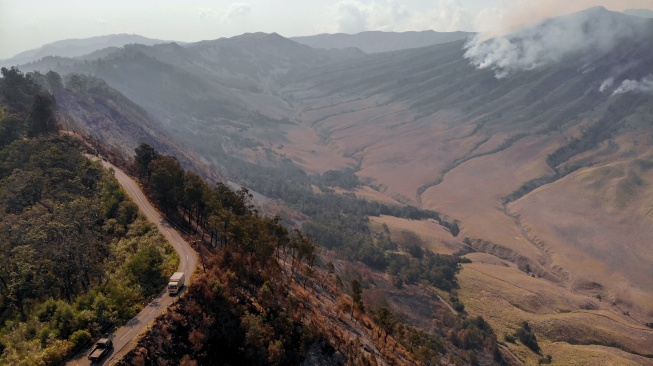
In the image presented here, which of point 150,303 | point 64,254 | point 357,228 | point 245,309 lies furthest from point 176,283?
point 357,228

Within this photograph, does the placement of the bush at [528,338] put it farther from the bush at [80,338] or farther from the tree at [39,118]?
the tree at [39,118]

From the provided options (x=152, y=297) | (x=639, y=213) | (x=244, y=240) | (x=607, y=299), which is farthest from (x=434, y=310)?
(x=639, y=213)

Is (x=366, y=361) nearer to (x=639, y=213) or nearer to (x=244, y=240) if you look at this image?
(x=244, y=240)

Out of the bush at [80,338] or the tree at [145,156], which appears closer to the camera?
the bush at [80,338]

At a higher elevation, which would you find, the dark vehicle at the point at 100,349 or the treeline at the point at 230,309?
the dark vehicle at the point at 100,349

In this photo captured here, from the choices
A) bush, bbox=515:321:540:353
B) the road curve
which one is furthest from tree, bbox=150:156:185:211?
bush, bbox=515:321:540:353

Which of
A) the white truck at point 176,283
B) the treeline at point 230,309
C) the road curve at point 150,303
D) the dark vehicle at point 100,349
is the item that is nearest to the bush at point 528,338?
the treeline at point 230,309
